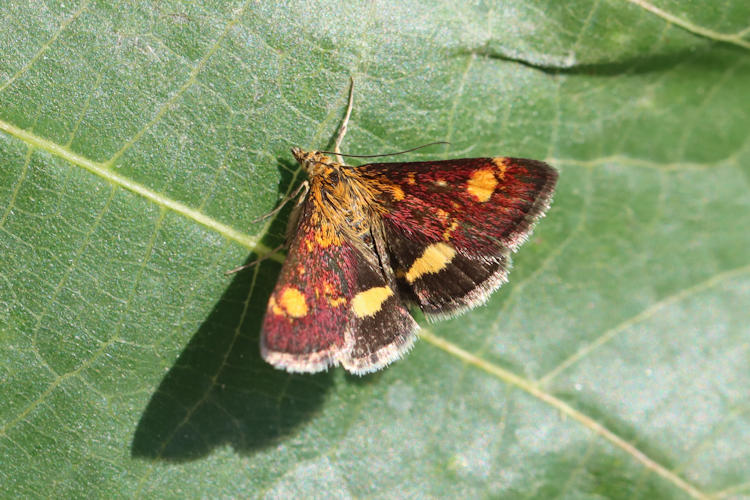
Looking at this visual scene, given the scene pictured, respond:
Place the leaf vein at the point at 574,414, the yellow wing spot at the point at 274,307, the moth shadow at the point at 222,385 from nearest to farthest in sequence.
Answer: the yellow wing spot at the point at 274,307, the moth shadow at the point at 222,385, the leaf vein at the point at 574,414

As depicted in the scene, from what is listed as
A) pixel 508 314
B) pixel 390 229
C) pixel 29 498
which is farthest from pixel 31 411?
pixel 508 314

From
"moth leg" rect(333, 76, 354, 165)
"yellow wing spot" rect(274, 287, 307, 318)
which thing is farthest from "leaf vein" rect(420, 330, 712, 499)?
"moth leg" rect(333, 76, 354, 165)

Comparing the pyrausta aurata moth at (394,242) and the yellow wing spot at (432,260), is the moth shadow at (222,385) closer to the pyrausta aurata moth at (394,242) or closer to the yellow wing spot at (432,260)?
the pyrausta aurata moth at (394,242)

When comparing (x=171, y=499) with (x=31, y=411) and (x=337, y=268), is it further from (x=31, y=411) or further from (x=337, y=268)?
(x=337, y=268)

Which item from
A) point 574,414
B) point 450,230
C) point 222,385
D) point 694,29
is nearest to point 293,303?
point 222,385

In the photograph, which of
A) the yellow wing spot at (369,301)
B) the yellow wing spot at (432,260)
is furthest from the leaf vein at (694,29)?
the yellow wing spot at (369,301)

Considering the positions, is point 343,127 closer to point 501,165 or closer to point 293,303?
point 501,165

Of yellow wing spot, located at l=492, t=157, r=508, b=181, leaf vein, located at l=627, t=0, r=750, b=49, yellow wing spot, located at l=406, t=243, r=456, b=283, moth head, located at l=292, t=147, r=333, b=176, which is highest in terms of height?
leaf vein, located at l=627, t=0, r=750, b=49

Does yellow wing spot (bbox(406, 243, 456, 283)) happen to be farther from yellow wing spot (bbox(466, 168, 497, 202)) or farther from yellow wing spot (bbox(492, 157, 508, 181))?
yellow wing spot (bbox(492, 157, 508, 181))
